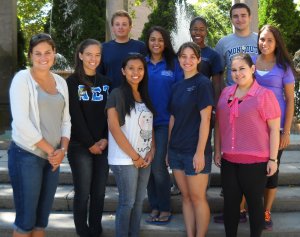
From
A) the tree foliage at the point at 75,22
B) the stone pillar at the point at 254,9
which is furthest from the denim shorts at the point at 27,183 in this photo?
the tree foliage at the point at 75,22

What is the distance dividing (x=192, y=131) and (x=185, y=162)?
28 centimetres

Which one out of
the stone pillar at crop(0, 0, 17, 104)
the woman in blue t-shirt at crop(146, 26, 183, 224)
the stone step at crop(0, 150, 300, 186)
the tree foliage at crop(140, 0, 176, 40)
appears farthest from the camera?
the tree foliage at crop(140, 0, 176, 40)

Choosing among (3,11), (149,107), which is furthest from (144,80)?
(3,11)

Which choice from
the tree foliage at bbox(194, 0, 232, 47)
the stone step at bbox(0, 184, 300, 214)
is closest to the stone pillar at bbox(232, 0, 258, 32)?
the stone step at bbox(0, 184, 300, 214)

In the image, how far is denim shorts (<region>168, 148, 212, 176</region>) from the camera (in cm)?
356

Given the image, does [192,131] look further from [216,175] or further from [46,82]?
[216,175]

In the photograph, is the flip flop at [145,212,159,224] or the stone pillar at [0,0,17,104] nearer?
the flip flop at [145,212,159,224]

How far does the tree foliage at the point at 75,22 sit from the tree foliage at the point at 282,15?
606 centimetres

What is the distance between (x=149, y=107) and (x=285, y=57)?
1.34 m

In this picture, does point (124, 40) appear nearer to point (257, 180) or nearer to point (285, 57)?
point (285, 57)

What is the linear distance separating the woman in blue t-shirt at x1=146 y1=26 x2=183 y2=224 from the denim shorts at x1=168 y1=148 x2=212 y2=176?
0.98 ft

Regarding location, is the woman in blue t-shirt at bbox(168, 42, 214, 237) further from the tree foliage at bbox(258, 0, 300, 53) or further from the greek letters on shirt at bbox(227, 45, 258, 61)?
the tree foliage at bbox(258, 0, 300, 53)

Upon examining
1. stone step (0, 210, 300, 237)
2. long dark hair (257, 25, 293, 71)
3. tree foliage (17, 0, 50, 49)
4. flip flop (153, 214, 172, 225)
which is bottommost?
stone step (0, 210, 300, 237)

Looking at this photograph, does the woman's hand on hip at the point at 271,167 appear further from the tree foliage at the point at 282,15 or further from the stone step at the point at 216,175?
the tree foliage at the point at 282,15
